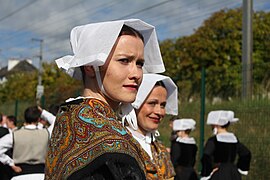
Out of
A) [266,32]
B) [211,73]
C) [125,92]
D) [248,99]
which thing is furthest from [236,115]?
[266,32]

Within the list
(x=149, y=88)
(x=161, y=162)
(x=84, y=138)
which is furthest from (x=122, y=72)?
(x=149, y=88)

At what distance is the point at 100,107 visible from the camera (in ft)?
6.21

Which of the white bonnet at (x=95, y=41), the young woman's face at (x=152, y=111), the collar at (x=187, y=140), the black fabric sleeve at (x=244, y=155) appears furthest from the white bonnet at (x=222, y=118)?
the white bonnet at (x=95, y=41)

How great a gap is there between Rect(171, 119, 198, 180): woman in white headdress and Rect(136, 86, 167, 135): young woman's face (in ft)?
13.9

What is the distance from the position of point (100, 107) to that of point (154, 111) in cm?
159

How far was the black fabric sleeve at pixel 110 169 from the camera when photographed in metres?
1.67

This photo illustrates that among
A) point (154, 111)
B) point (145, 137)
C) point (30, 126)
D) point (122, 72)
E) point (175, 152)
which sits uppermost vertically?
point (122, 72)

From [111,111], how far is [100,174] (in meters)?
0.30

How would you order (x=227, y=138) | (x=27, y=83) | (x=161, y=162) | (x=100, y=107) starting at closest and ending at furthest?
(x=100, y=107) < (x=161, y=162) < (x=227, y=138) < (x=27, y=83)

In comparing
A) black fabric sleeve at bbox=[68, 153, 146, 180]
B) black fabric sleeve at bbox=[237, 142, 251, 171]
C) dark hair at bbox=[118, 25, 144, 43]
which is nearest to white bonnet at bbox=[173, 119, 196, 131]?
black fabric sleeve at bbox=[237, 142, 251, 171]

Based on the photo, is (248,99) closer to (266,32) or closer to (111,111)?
(111,111)

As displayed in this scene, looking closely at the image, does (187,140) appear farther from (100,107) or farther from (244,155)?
(100,107)

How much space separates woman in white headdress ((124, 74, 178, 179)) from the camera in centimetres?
322

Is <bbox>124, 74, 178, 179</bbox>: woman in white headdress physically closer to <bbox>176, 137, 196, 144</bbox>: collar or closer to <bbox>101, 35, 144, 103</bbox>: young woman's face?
<bbox>101, 35, 144, 103</bbox>: young woman's face
